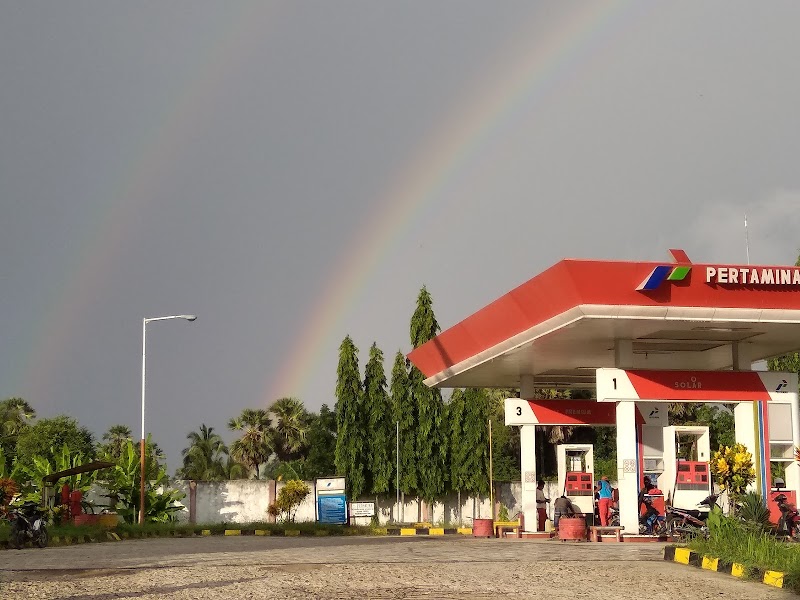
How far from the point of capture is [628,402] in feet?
90.2

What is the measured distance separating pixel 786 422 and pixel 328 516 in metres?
21.5

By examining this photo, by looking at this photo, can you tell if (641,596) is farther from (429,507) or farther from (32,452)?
(32,452)

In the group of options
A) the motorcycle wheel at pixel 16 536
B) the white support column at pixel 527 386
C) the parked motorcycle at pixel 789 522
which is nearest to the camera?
the parked motorcycle at pixel 789 522

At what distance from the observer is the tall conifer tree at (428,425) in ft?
170

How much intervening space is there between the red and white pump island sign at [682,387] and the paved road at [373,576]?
5.35 m

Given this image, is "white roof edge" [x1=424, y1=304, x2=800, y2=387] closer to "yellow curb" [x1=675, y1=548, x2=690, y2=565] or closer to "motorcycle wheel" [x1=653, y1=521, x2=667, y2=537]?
"motorcycle wheel" [x1=653, y1=521, x2=667, y2=537]

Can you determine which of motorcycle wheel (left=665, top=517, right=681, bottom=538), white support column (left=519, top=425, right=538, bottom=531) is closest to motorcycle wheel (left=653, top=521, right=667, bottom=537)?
motorcycle wheel (left=665, top=517, right=681, bottom=538)

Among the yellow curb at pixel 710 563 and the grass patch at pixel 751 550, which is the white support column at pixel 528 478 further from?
the yellow curb at pixel 710 563

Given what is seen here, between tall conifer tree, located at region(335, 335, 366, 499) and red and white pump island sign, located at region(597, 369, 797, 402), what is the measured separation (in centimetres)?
2632

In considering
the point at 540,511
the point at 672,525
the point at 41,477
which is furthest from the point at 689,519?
the point at 41,477

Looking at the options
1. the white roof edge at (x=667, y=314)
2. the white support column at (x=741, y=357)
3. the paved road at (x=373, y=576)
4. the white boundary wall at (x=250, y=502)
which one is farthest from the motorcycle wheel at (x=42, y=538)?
the white boundary wall at (x=250, y=502)

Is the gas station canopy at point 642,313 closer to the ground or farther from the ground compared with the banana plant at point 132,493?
farther from the ground

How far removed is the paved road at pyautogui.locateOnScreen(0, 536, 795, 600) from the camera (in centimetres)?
1397

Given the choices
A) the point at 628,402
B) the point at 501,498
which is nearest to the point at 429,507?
the point at 501,498
